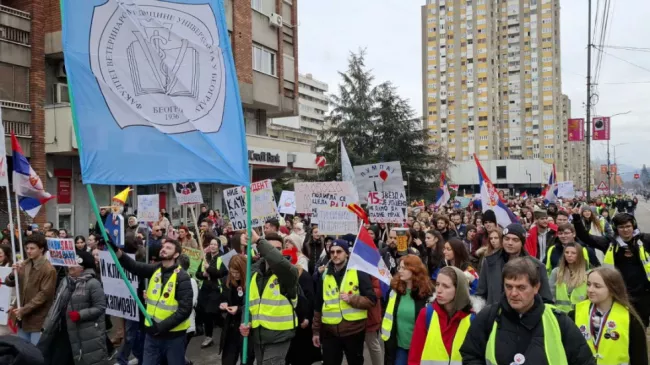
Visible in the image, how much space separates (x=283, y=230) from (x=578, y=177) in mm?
153756

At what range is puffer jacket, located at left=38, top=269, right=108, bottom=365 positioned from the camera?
5.86 meters

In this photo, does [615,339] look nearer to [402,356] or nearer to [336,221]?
[402,356]

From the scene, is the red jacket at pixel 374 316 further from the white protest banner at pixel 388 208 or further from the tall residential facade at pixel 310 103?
the tall residential facade at pixel 310 103

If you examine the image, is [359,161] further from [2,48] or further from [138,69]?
[138,69]

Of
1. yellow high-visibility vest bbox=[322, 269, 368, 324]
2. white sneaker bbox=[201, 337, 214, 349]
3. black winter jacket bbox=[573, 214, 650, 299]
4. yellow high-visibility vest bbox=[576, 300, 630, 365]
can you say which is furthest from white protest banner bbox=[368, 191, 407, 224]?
yellow high-visibility vest bbox=[576, 300, 630, 365]

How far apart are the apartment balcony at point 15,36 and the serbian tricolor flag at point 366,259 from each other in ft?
60.6

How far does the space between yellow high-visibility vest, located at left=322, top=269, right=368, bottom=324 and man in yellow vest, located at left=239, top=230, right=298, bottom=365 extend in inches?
18.7

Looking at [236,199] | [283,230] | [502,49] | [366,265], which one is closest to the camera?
[366,265]

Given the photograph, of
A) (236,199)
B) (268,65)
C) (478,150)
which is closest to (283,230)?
(236,199)

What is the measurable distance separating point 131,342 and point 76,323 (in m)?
1.64

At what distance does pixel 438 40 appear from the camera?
107m

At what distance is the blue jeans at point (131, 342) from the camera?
24.1 feet

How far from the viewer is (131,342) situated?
7.39 m

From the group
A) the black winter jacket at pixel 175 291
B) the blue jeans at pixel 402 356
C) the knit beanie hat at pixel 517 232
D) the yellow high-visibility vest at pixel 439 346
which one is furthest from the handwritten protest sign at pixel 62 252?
the knit beanie hat at pixel 517 232
